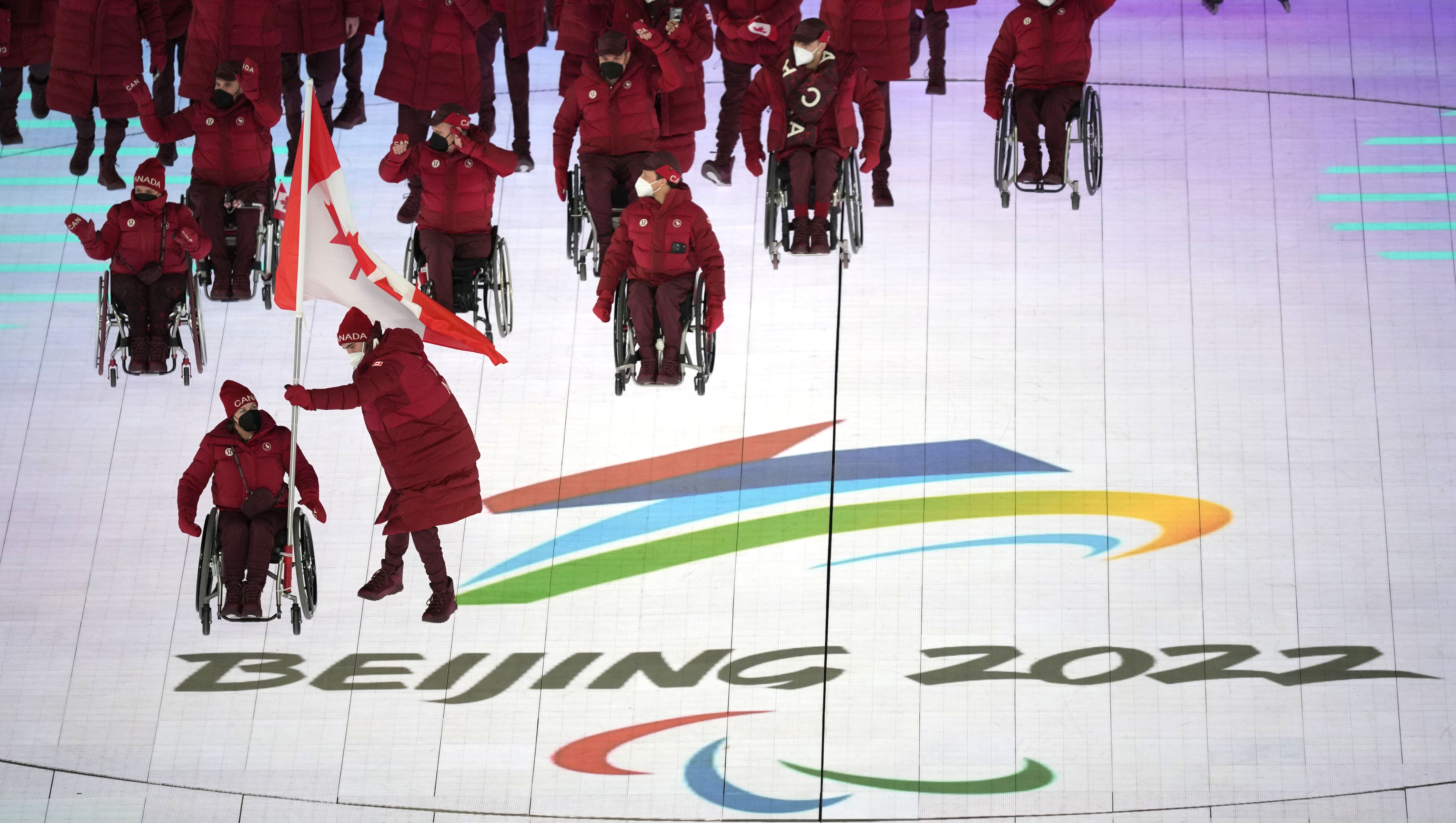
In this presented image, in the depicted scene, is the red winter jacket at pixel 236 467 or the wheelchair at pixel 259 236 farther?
the wheelchair at pixel 259 236

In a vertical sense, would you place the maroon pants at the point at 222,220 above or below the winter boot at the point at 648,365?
above

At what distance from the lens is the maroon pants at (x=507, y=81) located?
9.74 meters

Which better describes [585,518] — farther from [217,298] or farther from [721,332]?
[217,298]

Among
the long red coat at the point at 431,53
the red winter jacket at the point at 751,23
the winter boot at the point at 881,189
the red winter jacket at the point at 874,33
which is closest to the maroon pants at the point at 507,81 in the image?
the long red coat at the point at 431,53

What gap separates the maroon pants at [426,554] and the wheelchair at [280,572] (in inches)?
13.3

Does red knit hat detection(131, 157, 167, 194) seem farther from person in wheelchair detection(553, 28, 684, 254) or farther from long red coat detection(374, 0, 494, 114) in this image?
person in wheelchair detection(553, 28, 684, 254)

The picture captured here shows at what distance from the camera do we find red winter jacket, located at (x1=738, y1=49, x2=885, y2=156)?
8.77m

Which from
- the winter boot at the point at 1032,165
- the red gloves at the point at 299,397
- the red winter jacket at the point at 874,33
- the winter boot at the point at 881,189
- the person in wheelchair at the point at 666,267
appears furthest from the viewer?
the winter boot at the point at 881,189

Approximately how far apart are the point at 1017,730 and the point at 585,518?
239cm

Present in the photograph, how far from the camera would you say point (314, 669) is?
9117 millimetres

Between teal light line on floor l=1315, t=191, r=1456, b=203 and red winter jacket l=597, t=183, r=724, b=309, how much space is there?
3.65 m

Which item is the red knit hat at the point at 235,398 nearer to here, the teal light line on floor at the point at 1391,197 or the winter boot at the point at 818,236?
the winter boot at the point at 818,236

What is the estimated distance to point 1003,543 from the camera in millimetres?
9188

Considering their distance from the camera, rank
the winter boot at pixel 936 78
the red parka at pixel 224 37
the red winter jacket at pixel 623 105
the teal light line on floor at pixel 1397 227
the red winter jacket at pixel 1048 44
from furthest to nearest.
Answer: the winter boot at pixel 936 78 < the teal light line on floor at pixel 1397 227 < the red parka at pixel 224 37 < the red winter jacket at pixel 1048 44 < the red winter jacket at pixel 623 105
